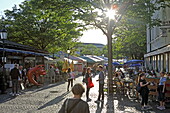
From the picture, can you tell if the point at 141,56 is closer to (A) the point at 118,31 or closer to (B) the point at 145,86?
(A) the point at 118,31

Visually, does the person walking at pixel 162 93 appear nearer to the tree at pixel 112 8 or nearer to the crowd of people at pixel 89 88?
the crowd of people at pixel 89 88

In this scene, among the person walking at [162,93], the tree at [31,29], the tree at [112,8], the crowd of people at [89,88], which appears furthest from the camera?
the tree at [31,29]

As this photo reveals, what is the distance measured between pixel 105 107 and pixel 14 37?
74.8ft

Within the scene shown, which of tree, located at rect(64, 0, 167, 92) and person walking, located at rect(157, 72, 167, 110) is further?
tree, located at rect(64, 0, 167, 92)

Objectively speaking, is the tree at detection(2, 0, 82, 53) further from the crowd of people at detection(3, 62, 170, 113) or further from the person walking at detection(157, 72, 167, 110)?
the person walking at detection(157, 72, 167, 110)

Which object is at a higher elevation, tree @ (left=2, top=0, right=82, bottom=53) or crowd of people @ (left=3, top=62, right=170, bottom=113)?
tree @ (left=2, top=0, right=82, bottom=53)

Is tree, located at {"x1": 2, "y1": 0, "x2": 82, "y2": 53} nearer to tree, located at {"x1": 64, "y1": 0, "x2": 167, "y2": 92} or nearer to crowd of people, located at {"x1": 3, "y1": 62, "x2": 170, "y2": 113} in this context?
crowd of people, located at {"x1": 3, "y1": 62, "x2": 170, "y2": 113}

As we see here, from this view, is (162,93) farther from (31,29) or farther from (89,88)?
(31,29)

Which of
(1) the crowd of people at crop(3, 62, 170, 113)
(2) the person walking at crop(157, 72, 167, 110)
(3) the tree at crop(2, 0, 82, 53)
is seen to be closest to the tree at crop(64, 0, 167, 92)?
(1) the crowd of people at crop(3, 62, 170, 113)

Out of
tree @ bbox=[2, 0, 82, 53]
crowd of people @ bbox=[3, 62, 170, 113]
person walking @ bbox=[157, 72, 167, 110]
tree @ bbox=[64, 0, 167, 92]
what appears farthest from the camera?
tree @ bbox=[2, 0, 82, 53]

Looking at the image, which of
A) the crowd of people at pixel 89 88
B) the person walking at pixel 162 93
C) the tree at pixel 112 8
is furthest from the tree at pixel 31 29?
the person walking at pixel 162 93

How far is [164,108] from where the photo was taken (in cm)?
994

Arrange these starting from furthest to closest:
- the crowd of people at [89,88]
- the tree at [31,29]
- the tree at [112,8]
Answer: the tree at [31,29] < the tree at [112,8] < the crowd of people at [89,88]

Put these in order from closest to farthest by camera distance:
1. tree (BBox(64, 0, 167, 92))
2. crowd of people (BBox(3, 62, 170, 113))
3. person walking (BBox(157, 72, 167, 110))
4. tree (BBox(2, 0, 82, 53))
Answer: crowd of people (BBox(3, 62, 170, 113)) < person walking (BBox(157, 72, 167, 110)) < tree (BBox(64, 0, 167, 92)) < tree (BBox(2, 0, 82, 53))
